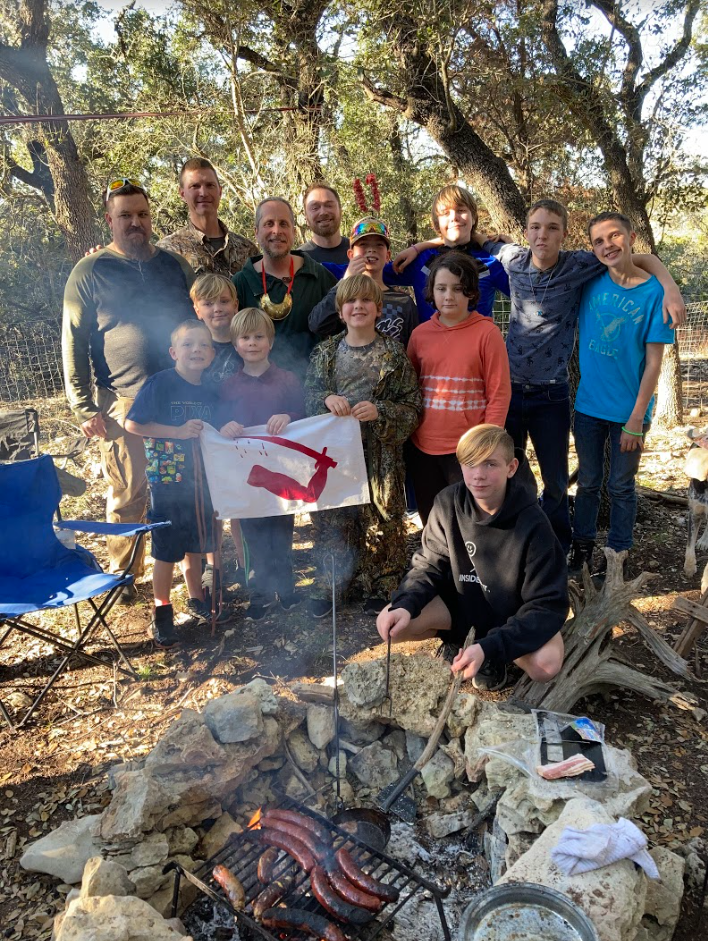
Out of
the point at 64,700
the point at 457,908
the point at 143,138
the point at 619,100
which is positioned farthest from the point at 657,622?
the point at 143,138

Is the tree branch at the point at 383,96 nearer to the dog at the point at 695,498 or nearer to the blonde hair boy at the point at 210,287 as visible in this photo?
the blonde hair boy at the point at 210,287

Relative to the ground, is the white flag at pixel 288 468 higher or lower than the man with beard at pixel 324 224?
lower

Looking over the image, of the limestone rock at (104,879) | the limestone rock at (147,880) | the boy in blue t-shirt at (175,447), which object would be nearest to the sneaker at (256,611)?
the boy in blue t-shirt at (175,447)

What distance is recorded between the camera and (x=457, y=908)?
2467mm

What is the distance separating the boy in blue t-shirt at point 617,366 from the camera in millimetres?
4168

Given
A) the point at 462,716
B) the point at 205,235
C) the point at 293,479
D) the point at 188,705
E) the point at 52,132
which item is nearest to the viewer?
the point at 462,716

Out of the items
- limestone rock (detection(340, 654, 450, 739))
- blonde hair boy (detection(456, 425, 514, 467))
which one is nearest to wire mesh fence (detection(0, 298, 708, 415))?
blonde hair boy (detection(456, 425, 514, 467))

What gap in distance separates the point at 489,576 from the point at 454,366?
1465 millimetres

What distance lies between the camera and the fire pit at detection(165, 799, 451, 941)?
86.4 inches

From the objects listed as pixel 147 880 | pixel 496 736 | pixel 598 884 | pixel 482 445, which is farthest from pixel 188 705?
pixel 598 884

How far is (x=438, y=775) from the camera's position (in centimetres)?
296

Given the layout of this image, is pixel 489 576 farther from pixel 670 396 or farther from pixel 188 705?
pixel 670 396

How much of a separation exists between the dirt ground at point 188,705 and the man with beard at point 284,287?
73.5 inches

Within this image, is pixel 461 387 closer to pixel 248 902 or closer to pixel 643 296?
pixel 643 296
